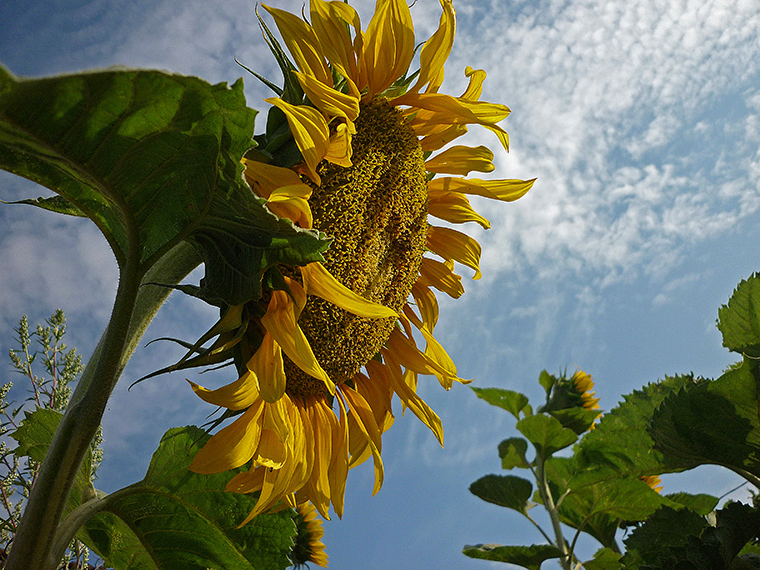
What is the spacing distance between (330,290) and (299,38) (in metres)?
0.58

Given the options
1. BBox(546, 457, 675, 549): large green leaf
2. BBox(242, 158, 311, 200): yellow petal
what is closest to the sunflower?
BBox(242, 158, 311, 200): yellow petal

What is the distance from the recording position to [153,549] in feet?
5.45

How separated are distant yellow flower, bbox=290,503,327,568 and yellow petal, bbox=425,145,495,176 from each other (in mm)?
3760

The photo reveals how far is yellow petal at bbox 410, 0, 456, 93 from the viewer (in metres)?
1.58

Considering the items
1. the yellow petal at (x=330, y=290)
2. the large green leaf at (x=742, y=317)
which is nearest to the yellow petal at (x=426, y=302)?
the yellow petal at (x=330, y=290)

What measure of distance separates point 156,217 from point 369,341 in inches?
25.2

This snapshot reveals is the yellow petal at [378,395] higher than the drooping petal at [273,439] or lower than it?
higher

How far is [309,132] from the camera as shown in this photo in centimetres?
128

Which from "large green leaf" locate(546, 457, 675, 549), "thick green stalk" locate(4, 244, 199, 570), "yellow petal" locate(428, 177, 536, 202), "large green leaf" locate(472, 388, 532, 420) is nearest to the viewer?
"thick green stalk" locate(4, 244, 199, 570)

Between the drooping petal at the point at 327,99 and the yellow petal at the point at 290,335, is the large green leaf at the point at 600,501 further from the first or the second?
the drooping petal at the point at 327,99

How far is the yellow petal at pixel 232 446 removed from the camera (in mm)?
1376

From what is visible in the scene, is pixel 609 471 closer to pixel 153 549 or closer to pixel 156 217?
pixel 153 549

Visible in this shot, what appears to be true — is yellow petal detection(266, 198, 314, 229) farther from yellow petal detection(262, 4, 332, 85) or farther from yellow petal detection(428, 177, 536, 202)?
yellow petal detection(428, 177, 536, 202)

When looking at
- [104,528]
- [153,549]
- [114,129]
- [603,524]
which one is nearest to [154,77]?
[114,129]
